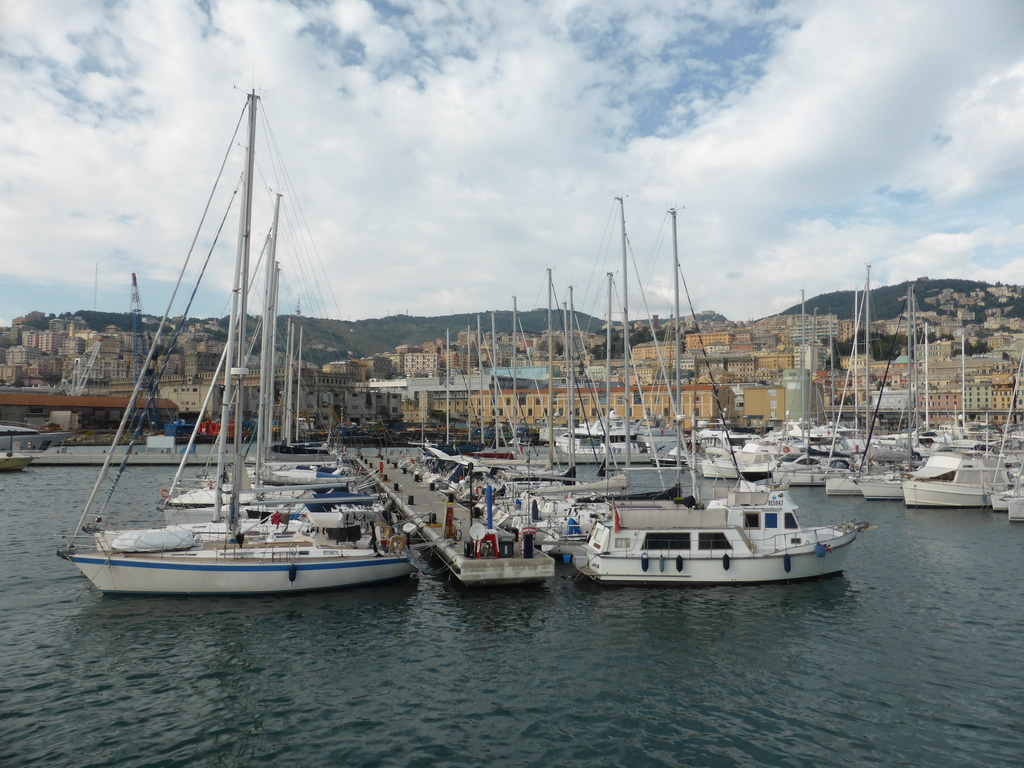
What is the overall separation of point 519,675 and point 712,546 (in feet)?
27.5

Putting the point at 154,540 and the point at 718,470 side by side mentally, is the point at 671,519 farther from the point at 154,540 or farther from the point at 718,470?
the point at 718,470

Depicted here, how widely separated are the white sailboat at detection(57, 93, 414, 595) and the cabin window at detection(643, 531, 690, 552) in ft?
23.1

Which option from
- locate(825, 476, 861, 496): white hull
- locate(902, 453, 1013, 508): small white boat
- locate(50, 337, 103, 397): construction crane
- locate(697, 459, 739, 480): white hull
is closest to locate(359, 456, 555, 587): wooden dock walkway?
locate(902, 453, 1013, 508): small white boat

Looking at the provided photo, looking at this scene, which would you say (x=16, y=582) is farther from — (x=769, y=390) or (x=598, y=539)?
(x=769, y=390)

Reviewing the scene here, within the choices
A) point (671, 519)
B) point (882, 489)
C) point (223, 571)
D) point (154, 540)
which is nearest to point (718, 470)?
point (882, 489)

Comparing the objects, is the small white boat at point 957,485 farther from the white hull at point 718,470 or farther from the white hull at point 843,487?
the white hull at point 718,470

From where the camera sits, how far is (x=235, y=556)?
59.5 feet

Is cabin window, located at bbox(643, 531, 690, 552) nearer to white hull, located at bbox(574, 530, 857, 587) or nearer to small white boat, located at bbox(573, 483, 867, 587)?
small white boat, located at bbox(573, 483, 867, 587)

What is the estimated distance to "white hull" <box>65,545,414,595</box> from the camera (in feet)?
57.6

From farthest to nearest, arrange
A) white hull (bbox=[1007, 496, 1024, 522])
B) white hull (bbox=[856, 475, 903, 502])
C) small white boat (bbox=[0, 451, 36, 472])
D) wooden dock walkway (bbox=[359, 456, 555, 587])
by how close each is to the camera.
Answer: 1. small white boat (bbox=[0, 451, 36, 472])
2. white hull (bbox=[856, 475, 903, 502])
3. white hull (bbox=[1007, 496, 1024, 522])
4. wooden dock walkway (bbox=[359, 456, 555, 587])

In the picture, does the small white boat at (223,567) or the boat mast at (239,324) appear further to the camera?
the boat mast at (239,324)

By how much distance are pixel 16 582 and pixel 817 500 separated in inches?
1499

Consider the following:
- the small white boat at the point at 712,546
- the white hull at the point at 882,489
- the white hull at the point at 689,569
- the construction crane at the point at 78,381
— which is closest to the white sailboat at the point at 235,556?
the white hull at the point at 689,569

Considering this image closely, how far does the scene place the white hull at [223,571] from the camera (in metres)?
17.5
